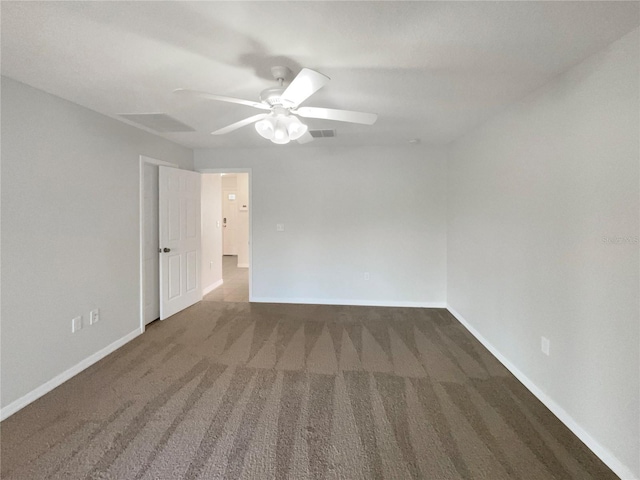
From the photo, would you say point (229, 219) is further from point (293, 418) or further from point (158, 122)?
point (293, 418)

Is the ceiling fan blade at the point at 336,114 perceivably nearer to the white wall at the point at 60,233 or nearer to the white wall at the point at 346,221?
the white wall at the point at 60,233

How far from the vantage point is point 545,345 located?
7.38ft

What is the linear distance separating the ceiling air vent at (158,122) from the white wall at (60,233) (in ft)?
0.63

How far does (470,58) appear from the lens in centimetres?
188

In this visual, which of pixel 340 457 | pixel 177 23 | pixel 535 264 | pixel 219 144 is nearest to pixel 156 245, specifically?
pixel 219 144

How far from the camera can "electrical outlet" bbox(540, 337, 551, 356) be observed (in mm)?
2215

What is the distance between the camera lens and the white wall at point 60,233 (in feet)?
7.02

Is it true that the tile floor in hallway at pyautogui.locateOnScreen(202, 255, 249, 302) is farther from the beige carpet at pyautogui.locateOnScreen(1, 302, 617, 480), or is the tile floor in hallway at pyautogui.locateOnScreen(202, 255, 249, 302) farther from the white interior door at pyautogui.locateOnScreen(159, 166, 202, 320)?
the beige carpet at pyautogui.locateOnScreen(1, 302, 617, 480)

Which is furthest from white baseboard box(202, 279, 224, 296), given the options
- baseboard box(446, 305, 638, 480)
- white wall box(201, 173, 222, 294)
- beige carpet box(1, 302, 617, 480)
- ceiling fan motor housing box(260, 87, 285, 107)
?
baseboard box(446, 305, 638, 480)

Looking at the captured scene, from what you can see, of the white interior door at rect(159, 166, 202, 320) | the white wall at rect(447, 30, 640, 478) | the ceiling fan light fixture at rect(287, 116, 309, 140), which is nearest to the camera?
the white wall at rect(447, 30, 640, 478)

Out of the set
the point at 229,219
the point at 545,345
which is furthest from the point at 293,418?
the point at 229,219

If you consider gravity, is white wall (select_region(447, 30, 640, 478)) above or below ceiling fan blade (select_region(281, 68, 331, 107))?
below

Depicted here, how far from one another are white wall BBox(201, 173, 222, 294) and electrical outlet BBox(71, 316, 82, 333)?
226 centimetres

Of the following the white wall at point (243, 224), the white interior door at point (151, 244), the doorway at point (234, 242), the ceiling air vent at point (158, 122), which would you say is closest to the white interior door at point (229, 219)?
the doorway at point (234, 242)
